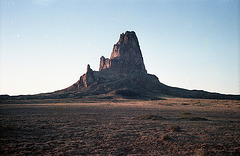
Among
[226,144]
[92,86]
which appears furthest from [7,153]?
[92,86]

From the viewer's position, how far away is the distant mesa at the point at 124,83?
97.9 meters

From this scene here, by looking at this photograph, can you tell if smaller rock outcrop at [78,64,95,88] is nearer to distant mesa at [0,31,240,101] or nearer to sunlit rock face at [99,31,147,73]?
distant mesa at [0,31,240,101]

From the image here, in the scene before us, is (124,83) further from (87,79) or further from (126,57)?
(126,57)

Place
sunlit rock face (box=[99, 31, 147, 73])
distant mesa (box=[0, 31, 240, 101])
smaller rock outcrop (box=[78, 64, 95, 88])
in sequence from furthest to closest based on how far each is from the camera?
sunlit rock face (box=[99, 31, 147, 73]) → smaller rock outcrop (box=[78, 64, 95, 88]) → distant mesa (box=[0, 31, 240, 101])

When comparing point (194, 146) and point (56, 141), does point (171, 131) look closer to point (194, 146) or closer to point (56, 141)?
point (194, 146)

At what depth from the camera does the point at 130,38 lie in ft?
530

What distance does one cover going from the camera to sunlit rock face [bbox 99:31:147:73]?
145m

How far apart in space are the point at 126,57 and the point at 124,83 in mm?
42026

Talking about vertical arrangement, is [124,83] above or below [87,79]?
below

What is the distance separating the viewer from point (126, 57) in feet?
502

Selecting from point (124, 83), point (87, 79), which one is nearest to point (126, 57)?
point (124, 83)

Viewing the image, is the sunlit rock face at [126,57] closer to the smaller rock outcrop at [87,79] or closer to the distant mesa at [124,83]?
the distant mesa at [124,83]

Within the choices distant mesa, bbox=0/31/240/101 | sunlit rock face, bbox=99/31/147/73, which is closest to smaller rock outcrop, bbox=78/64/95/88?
distant mesa, bbox=0/31/240/101

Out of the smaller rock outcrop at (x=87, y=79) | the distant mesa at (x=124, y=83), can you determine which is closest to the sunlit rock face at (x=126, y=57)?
the distant mesa at (x=124, y=83)
